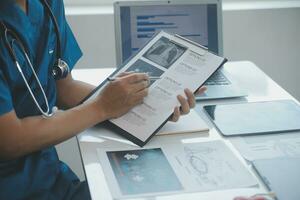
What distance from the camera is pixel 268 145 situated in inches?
48.2

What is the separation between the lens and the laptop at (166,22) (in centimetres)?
164

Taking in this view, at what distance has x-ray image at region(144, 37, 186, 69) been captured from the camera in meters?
1.34

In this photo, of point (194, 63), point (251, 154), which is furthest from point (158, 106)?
point (251, 154)

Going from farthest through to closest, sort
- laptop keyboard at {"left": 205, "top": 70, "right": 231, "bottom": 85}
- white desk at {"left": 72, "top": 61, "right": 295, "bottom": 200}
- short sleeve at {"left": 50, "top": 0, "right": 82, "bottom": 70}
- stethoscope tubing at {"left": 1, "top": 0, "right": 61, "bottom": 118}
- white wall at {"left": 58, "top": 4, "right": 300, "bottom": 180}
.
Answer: white wall at {"left": 58, "top": 4, "right": 300, "bottom": 180} → laptop keyboard at {"left": 205, "top": 70, "right": 231, "bottom": 85} → short sleeve at {"left": 50, "top": 0, "right": 82, "bottom": 70} → stethoscope tubing at {"left": 1, "top": 0, "right": 61, "bottom": 118} → white desk at {"left": 72, "top": 61, "right": 295, "bottom": 200}

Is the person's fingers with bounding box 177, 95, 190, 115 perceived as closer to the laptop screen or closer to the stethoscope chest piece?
the stethoscope chest piece

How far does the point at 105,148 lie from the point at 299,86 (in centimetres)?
144

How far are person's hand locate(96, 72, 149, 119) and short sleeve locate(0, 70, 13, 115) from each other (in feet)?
0.72

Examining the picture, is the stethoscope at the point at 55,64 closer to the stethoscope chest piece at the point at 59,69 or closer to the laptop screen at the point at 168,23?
the stethoscope chest piece at the point at 59,69

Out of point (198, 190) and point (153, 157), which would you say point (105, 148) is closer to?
point (153, 157)

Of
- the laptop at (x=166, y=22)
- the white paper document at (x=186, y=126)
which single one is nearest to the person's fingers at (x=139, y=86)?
the white paper document at (x=186, y=126)

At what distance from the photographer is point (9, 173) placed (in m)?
1.22

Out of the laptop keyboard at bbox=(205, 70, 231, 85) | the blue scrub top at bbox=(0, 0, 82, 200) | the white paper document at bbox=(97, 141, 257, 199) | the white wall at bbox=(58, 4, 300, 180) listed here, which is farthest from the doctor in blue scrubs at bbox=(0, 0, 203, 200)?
the white wall at bbox=(58, 4, 300, 180)

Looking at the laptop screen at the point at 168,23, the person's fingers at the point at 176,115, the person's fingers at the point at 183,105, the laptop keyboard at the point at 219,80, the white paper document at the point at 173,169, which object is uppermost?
the laptop screen at the point at 168,23

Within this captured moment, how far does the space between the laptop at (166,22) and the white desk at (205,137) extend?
3.0 inches
